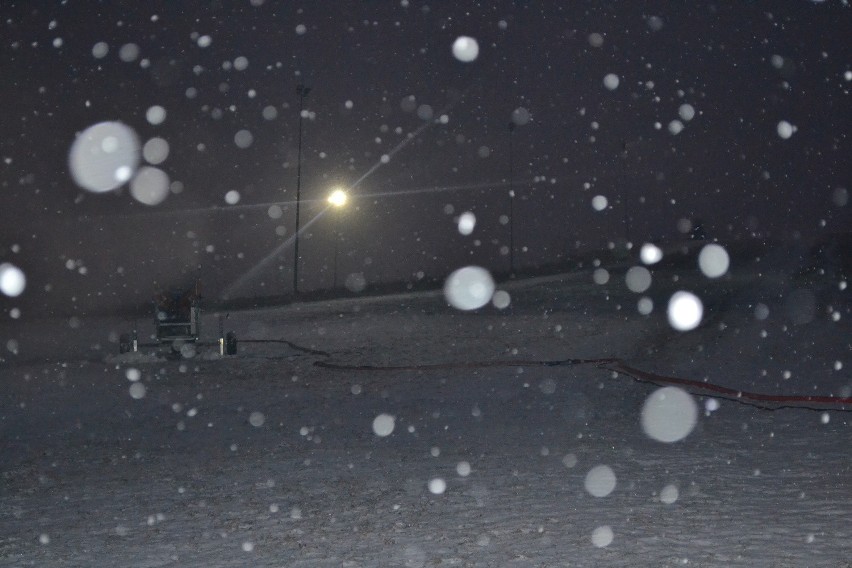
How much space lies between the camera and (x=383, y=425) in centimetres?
1123

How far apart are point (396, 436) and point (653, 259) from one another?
43.4m

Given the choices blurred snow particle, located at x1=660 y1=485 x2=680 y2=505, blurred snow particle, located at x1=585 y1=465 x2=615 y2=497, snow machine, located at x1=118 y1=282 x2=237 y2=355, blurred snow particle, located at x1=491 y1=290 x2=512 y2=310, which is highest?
blurred snow particle, located at x1=491 y1=290 x2=512 y2=310

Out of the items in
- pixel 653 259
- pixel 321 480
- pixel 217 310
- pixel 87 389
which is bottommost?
pixel 321 480

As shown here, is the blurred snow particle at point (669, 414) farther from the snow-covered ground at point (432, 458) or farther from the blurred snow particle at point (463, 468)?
the blurred snow particle at point (463, 468)

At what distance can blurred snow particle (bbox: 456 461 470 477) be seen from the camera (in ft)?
26.5

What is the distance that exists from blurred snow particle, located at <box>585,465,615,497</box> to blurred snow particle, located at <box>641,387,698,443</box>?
183 cm

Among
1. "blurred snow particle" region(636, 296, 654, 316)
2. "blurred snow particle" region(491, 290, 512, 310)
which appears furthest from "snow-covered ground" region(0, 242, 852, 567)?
"blurred snow particle" region(491, 290, 512, 310)

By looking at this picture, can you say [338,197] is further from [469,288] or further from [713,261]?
[713,261]

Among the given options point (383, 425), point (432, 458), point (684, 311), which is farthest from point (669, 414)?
point (684, 311)

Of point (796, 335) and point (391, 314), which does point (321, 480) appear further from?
point (391, 314)

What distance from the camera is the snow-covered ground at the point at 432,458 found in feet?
18.6

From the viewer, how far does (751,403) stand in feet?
39.6

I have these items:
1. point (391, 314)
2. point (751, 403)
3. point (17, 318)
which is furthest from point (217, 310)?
point (751, 403)

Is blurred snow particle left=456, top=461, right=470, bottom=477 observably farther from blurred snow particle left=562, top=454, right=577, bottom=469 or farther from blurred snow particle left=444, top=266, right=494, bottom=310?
blurred snow particle left=444, top=266, right=494, bottom=310
